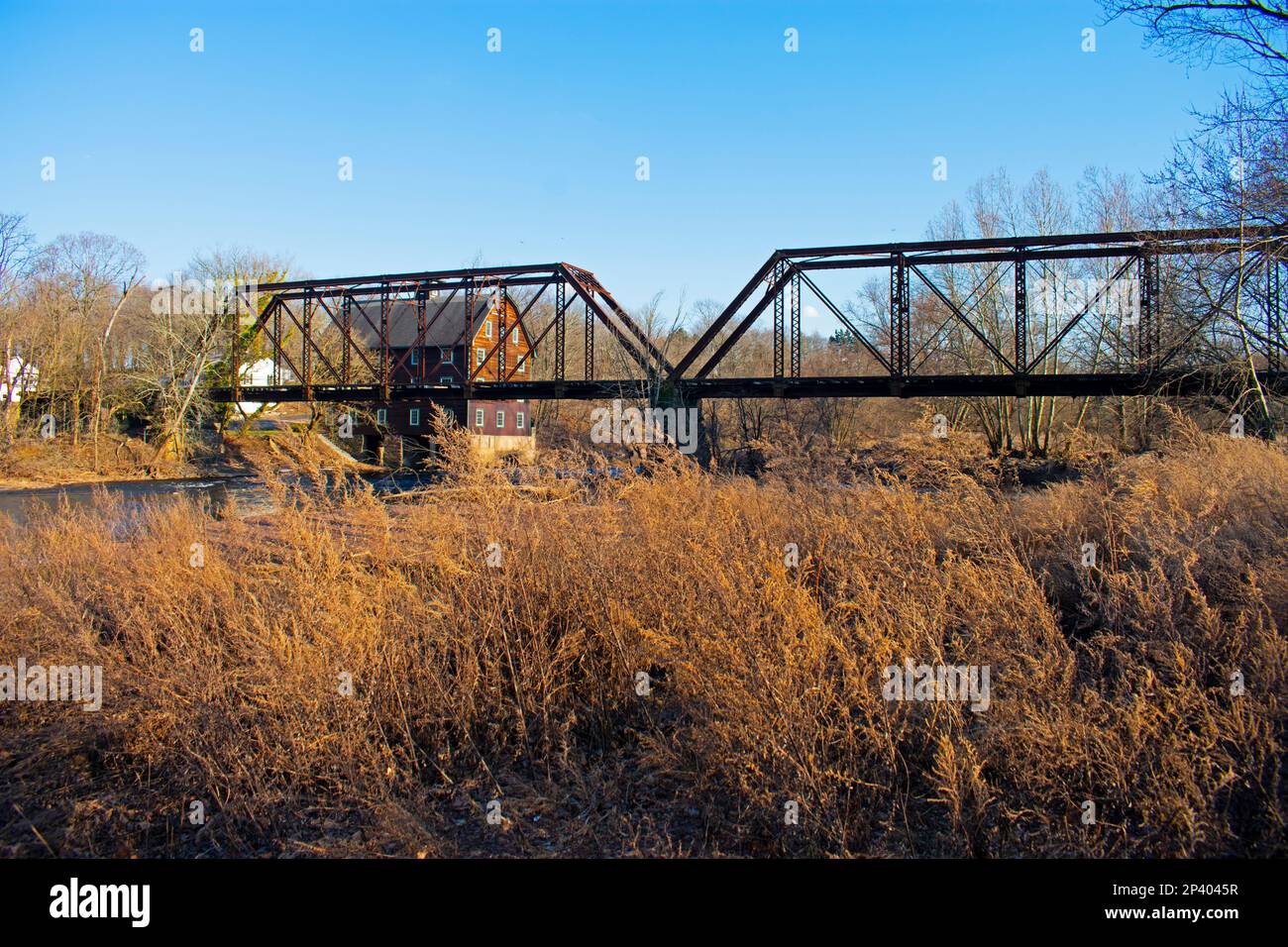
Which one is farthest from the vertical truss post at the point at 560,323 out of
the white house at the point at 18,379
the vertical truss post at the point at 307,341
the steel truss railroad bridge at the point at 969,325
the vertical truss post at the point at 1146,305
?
the white house at the point at 18,379

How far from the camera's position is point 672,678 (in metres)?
5.50

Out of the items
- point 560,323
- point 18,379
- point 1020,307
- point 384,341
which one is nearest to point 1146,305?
point 1020,307

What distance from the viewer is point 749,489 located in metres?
8.45

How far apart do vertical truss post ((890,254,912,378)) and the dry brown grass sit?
51.5ft

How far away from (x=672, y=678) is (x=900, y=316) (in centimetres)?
2000

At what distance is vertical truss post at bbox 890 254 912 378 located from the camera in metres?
22.7

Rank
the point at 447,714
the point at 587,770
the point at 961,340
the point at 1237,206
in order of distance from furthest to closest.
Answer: the point at 961,340, the point at 1237,206, the point at 447,714, the point at 587,770

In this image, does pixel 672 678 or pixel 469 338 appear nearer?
pixel 672 678

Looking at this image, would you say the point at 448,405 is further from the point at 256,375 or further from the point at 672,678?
the point at 672,678

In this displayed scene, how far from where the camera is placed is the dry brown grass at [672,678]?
412 cm

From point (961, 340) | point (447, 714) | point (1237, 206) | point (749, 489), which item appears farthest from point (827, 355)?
point (447, 714)

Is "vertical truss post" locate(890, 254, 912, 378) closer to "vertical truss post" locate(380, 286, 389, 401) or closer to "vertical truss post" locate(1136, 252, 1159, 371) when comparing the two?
"vertical truss post" locate(1136, 252, 1159, 371)
